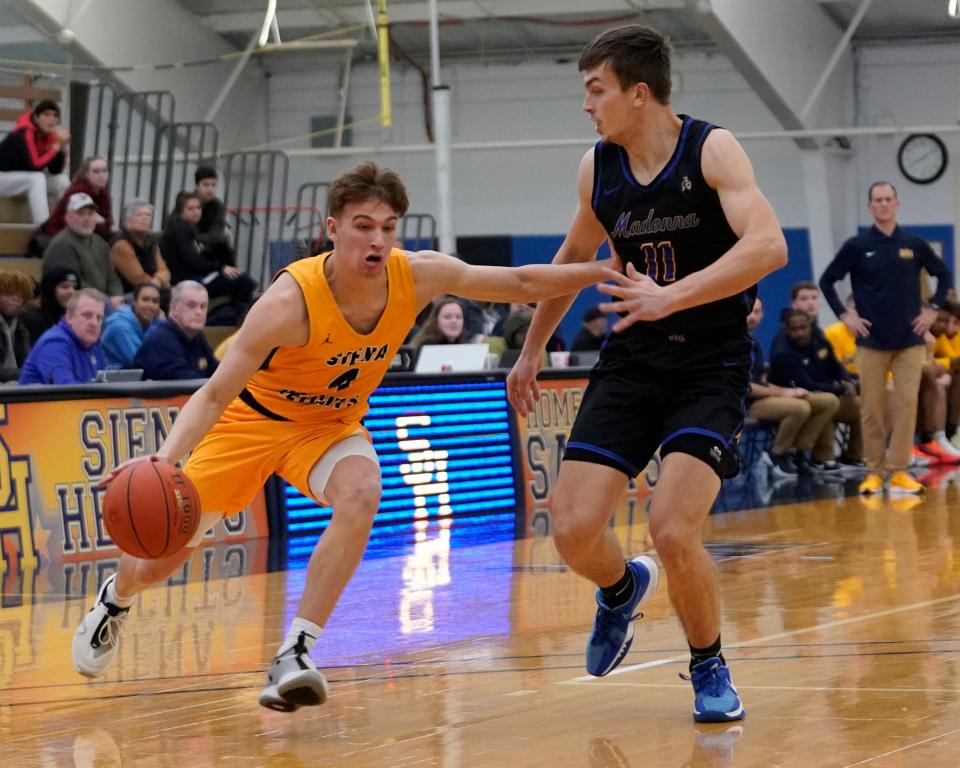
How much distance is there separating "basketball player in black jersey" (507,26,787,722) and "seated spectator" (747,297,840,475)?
934 centimetres

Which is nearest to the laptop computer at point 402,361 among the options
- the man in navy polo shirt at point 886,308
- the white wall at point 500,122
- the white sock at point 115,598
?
the man in navy polo shirt at point 886,308

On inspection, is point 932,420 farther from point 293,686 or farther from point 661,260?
point 293,686

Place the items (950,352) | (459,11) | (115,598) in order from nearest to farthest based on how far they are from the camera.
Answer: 1. (115,598)
2. (950,352)
3. (459,11)

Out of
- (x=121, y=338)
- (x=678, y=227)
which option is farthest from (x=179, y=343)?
(x=678, y=227)

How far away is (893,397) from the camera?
1154 centimetres

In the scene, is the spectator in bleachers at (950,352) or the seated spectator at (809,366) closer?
the seated spectator at (809,366)

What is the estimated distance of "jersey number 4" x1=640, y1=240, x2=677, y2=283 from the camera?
4.77 metres

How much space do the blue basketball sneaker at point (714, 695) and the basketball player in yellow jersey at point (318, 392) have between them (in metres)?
1.08

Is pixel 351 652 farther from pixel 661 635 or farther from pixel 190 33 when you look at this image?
pixel 190 33

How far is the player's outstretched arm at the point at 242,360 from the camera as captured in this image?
15.3ft

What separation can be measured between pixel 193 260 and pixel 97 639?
377 inches

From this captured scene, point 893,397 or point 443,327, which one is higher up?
point 443,327

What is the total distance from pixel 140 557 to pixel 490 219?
812 inches

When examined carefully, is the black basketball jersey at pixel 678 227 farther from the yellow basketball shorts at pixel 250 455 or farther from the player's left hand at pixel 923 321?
the player's left hand at pixel 923 321
